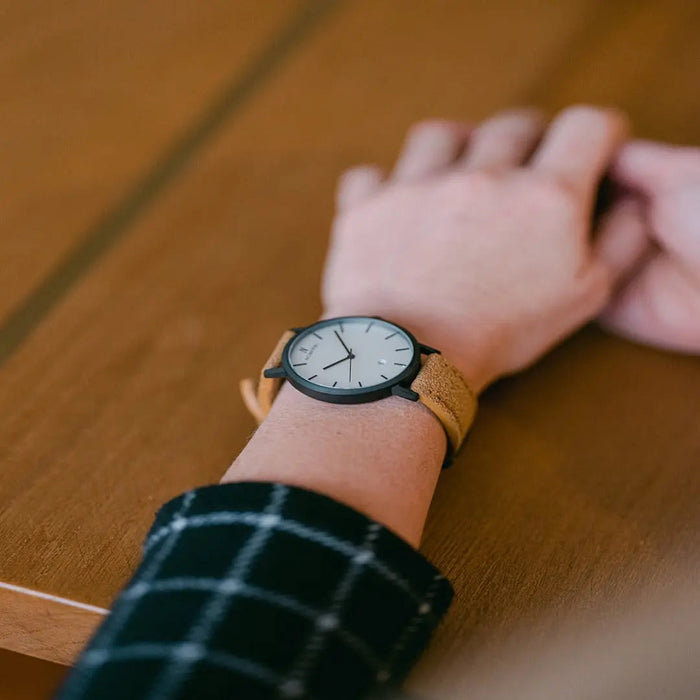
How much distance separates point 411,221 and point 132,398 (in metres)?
0.30

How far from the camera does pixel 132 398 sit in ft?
2.21

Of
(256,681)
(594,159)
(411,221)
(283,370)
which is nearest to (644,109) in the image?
(594,159)

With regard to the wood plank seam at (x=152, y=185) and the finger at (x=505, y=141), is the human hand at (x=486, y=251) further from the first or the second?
the wood plank seam at (x=152, y=185)

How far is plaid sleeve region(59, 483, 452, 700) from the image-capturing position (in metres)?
0.39

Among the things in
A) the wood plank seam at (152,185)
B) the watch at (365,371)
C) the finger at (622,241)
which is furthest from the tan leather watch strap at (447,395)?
the wood plank seam at (152,185)

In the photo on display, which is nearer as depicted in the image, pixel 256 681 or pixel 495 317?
pixel 256 681

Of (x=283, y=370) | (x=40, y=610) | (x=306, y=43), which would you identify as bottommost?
(x=40, y=610)

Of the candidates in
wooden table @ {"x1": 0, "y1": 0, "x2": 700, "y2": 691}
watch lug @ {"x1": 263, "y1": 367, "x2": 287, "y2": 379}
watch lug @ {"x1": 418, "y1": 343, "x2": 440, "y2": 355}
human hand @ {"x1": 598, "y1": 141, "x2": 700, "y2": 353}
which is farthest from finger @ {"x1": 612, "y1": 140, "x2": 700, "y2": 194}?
watch lug @ {"x1": 263, "y1": 367, "x2": 287, "y2": 379}

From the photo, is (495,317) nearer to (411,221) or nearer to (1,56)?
(411,221)

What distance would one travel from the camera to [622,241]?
75 cm

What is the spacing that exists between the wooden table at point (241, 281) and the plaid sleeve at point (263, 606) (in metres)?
0.08

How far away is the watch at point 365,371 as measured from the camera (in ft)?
1.89

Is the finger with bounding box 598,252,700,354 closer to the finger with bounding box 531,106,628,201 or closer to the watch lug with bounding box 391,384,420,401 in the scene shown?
the finger with bounding box 531,106,628,201

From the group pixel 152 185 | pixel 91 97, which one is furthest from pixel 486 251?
pixel 91 97
